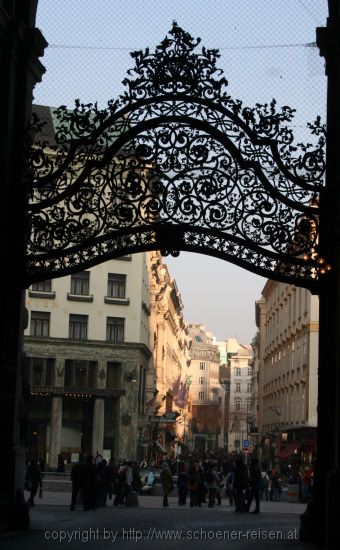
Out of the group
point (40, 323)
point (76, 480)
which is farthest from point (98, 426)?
point (76, 480)

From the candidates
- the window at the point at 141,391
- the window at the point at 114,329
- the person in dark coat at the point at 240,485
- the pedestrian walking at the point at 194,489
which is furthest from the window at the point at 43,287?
the person in dark coat at the point at 240,485

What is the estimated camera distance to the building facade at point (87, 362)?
171ft

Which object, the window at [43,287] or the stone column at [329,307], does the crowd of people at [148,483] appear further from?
the window at [43,287]

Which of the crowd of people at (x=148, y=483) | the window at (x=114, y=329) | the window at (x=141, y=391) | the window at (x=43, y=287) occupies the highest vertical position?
the window at (x=43, y=287)

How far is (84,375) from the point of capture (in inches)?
2101

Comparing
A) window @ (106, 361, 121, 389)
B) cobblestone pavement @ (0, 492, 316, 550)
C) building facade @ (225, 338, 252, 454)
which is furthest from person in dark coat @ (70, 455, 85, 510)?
building facade @ (225, 338, 252, 454)

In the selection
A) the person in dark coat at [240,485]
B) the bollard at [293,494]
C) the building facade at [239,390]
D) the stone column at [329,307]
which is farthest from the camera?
the building facade at [239,390]

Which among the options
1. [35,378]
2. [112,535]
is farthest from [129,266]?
[112,535]

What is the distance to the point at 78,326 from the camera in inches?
2141

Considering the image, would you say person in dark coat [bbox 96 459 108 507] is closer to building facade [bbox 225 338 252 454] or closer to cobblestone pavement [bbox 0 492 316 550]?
cobblestone pavement [bbox 0 492 316 550]

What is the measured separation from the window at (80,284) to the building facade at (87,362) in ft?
0.16

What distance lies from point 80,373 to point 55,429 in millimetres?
3064

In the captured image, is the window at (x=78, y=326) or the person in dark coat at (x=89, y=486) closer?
the person in dark coat at (x=89, y=486)

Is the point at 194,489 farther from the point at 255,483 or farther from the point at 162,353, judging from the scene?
the point at 162,353
